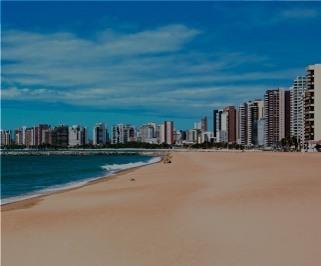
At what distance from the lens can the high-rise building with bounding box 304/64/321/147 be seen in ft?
339

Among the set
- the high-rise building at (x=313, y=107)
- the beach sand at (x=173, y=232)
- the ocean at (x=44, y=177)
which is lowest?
the ocean at (x=44, y=177)

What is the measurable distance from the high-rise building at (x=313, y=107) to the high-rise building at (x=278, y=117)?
8351 centimetres

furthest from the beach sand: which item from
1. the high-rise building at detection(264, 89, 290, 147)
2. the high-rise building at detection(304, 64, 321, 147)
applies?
the high-rise building at detection(264, 89, 290, 147)

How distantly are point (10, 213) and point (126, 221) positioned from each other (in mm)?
4734

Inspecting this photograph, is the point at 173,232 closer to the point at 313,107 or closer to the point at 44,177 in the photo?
the point at 44,177

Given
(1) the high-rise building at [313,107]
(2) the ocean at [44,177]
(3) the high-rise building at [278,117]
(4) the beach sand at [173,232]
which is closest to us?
(4) the beach sand at [173,232]

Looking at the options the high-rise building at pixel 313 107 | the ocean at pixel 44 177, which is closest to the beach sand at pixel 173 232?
the ocean at pixel 44 177

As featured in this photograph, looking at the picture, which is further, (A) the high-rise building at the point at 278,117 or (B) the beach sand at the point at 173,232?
(A) the high-rise building at the point at 278,117

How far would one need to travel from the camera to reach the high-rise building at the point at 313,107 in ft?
339

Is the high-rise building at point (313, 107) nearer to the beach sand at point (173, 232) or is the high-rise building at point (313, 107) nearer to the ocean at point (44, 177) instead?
the ocean at point (44, 177)

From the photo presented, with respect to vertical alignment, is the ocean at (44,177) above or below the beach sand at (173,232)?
below

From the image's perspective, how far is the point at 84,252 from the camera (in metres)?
9.06

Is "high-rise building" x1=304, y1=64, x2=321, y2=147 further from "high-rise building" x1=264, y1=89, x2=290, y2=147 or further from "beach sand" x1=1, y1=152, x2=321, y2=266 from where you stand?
"beach sand" x1=1, y1=152, x2=321, y2=266

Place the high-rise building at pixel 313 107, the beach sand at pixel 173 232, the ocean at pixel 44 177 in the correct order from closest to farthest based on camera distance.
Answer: the beach sand at pixel 173 232
the ocean at pixel 44 177
the high-rise building at pixel 313 107
